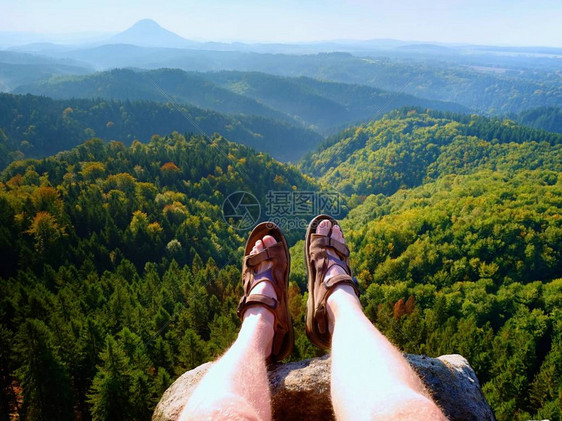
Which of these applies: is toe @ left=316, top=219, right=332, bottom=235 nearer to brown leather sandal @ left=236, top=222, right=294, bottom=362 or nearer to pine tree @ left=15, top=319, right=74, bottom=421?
brown leather sandal @ left=236, top=222, right=294, bottom=362

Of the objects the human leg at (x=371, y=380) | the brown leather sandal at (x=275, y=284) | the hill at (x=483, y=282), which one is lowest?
the hill at (x=483, y=282)

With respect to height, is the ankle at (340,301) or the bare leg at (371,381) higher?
the bare leg at (371,381)

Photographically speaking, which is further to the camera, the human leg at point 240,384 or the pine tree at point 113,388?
the pine tree at point 113,388

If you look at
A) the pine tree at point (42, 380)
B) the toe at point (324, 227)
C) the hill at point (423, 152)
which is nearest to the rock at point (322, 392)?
the toe at point (324, 227)

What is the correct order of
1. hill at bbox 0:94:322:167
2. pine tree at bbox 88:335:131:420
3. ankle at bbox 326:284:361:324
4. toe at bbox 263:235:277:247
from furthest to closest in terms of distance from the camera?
hill at bbox 0:94:322:167 < pine tree at bbox 88:335:131:420 < toe at bbox 263:235:277:247 < ankle at bbox 326:284:361:324

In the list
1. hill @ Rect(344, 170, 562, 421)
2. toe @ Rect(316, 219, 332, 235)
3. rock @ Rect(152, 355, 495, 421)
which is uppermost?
toe @ Rect(316, 219, 332, 235)

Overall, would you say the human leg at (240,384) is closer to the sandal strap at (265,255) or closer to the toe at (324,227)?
the sandal strap at (265,255)

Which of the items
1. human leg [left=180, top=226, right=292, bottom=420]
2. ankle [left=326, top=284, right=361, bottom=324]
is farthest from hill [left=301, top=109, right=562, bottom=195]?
human leg [left=180, top=226, right=292, bottom=420]

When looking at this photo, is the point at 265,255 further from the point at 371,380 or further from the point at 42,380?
the point at 42,380
